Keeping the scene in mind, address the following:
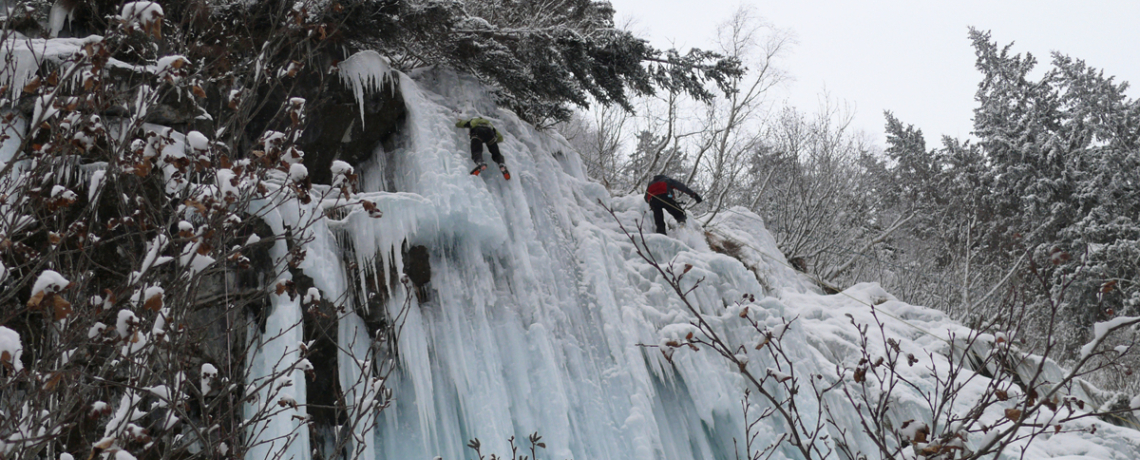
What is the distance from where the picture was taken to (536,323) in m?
5.01

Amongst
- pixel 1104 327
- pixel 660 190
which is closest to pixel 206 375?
pixel 1104 327

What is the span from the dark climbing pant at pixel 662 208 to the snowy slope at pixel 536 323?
0.44 meters

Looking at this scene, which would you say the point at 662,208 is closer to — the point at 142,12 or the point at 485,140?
the point at 485,140

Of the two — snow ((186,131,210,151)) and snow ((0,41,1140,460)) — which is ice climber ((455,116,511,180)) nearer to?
snow ((0,41,1140,460))

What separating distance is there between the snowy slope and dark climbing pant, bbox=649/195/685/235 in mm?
435

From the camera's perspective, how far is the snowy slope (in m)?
4.58

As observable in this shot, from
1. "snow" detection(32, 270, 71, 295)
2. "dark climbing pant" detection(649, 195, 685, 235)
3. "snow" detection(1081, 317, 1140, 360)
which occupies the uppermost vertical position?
"dark climbing pant" detection(649, 195, 685, 235)

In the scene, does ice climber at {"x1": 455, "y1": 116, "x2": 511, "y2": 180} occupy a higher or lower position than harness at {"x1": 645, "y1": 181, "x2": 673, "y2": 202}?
higher

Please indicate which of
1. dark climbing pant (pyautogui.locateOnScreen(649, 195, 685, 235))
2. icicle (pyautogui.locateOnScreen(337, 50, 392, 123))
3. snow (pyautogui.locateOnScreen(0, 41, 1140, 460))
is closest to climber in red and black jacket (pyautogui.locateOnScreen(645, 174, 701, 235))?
dark climbing pant (pyautogui.locateOnScreen(649, 195, 685, 235))

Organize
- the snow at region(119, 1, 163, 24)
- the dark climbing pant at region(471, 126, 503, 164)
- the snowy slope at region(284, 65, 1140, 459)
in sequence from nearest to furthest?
1. the snow at region(119, 1, 163, 24)
2. the snowy slope at region(284, 65, 1140, 459)
3. the dark climbing pant at region(471, 126, 503, 164)

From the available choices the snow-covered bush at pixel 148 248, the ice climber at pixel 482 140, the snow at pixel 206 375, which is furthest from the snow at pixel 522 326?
the snow at pixel 206 375

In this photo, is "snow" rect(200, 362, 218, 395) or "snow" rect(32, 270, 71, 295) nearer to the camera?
"snow" rect(32, 270, 71, 295)

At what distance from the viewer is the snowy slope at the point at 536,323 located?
180 inches

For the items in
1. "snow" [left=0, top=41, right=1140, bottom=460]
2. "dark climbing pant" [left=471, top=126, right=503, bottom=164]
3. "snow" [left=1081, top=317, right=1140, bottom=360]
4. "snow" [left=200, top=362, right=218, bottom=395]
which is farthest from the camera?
Answer: "dark climbing pant" [left=471, top=126, right=503, bottom=164]
